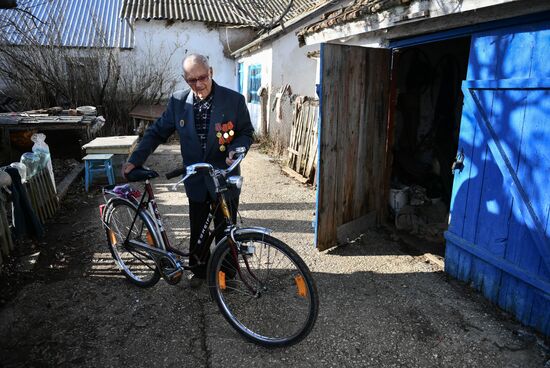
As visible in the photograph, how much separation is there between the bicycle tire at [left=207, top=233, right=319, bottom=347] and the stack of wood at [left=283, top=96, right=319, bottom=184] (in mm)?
4434

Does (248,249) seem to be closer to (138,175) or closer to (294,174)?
(138,175)

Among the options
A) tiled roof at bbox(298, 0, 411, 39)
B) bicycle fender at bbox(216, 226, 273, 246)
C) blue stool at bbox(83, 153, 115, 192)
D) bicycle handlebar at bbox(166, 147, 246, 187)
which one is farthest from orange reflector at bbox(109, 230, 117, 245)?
blue stool at bbox(83, 153, 115, 192)

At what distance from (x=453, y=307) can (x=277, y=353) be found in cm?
162

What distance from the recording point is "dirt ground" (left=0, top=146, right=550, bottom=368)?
8.85 ft

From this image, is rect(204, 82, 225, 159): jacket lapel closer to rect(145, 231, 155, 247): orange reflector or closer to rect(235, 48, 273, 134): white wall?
rect(145, 231, 155, 247): orange reflector

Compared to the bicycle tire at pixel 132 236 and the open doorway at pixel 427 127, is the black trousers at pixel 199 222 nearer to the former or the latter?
the bicycle tire at pixel 132 236

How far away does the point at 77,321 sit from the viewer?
122 inches

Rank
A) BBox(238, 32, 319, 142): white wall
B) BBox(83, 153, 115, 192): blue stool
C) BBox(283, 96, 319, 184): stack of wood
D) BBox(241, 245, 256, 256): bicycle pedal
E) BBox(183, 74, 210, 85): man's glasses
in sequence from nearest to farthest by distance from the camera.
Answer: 1. BBox(241, 245, 256, 256): bicycle pedal
2. BBox(183, 74, 210, 85): man's glasses
3. BBox(83, 153, 115, 192): blue stool
4. BBox(283, 96, 319, 184): stack of wood
5. BBox(238, 32, 319, 142): white wall

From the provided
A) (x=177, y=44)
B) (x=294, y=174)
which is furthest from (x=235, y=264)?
(x=177, y=44)

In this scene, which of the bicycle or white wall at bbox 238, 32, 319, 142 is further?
white wall at bbox 238, 32, 319, 142

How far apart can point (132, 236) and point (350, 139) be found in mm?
2527

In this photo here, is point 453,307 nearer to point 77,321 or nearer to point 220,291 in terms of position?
point 220,291

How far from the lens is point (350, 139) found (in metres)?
4.42

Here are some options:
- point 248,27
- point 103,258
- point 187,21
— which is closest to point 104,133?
point 187,21
